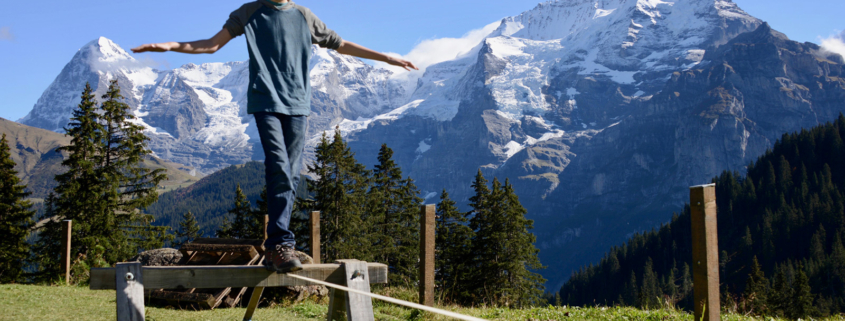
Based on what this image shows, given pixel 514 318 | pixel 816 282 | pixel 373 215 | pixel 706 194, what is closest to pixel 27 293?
pixel 514 318

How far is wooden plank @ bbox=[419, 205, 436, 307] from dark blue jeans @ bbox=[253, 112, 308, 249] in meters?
4.50

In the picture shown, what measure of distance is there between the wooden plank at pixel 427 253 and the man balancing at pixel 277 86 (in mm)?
4393

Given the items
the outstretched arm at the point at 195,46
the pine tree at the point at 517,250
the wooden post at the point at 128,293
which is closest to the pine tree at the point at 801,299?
the pine tree at the point at 517,250

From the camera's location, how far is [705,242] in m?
3.66

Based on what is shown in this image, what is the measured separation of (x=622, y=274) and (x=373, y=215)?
115990mm

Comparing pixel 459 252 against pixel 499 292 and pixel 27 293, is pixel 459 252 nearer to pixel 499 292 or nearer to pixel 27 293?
pixel 499 292

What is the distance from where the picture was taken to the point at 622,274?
14088cm

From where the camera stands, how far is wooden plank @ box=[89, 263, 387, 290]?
325 centimetres

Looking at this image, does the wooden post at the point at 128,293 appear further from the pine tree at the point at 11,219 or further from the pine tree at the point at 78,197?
the pine tree at the point at 11,219

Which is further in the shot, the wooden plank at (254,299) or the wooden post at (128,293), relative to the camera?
the wooden plank at (254,299)

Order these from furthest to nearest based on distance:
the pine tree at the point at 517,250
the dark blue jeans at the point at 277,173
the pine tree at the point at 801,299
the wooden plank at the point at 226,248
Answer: the pine tree at the point at 801,299 < the pine tree at the point at 517,250 < the wooden plank at the point at 226,248 < the dark blue jeans at the point at 277,173

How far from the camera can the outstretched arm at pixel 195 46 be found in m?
3.52

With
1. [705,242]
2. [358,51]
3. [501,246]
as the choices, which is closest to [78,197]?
[501,246]

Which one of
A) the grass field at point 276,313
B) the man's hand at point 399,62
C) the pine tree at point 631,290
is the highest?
the man's hand at point 399,62
